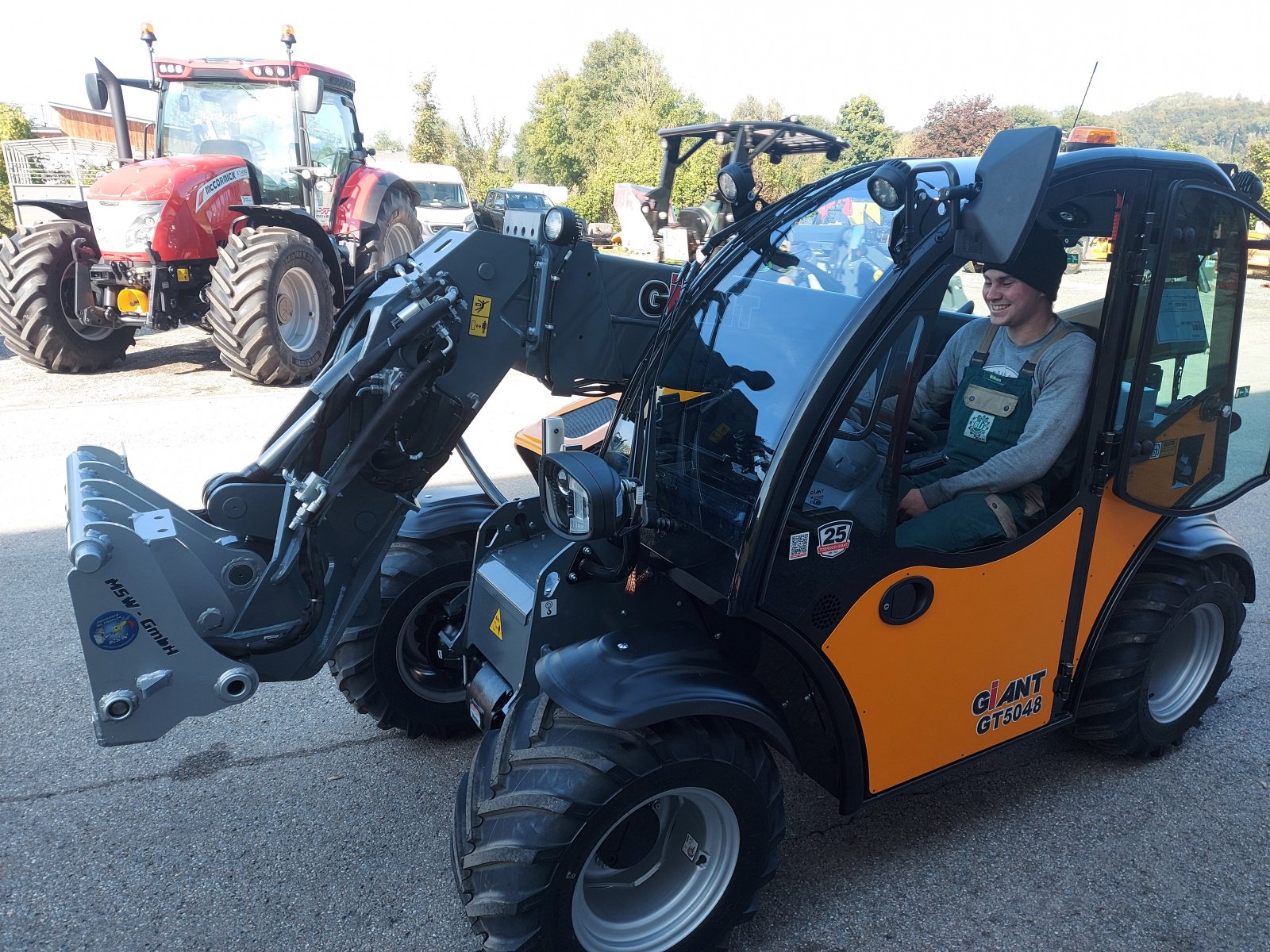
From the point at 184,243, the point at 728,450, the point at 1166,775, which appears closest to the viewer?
the point at 728,450

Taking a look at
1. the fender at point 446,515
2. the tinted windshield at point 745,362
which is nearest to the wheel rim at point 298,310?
the fender at point 446,515

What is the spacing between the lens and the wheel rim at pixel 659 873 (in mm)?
2371

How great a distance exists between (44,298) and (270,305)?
2.51 metres

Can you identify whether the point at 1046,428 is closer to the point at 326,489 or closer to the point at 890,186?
the point at 890,186

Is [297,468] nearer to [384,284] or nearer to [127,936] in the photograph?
[384,284]

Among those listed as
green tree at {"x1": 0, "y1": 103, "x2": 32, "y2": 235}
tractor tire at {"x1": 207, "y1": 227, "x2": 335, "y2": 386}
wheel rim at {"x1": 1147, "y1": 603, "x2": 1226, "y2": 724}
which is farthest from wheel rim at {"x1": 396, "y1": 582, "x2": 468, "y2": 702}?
green tree at {"x1": 0, "y1": 103, "x2": 32, "y2": 235}

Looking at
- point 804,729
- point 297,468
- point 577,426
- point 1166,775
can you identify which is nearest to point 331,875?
point 297,468

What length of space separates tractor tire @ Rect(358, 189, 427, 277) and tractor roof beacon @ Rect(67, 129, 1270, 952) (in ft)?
28.5

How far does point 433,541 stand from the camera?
338 cm

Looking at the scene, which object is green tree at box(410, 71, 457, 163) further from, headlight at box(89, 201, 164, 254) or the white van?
headlight at box(89, 201, 164, 254)

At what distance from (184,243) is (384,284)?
24.3 ft

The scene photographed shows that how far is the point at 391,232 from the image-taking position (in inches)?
479

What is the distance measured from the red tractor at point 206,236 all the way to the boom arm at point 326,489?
666 centimetres

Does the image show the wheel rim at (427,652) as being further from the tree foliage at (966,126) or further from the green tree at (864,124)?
the green tree at (864,124)
